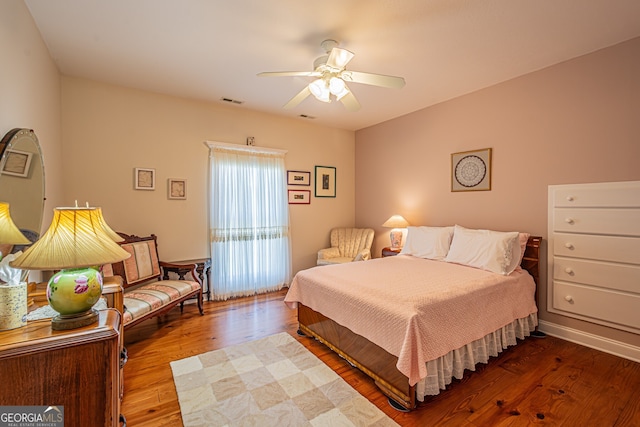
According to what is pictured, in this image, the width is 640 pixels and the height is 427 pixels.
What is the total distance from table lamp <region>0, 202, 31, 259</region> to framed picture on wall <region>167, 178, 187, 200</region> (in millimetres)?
2137

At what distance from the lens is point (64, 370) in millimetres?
1032

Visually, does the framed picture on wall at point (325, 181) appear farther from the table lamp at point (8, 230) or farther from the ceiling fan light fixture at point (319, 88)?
Answer: the table lamp at point (8, 230)

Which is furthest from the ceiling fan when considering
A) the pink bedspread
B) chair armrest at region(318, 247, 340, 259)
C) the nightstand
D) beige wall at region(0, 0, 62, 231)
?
chair armrest at region(318, 247, 340, 259)

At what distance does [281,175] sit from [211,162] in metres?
1.03

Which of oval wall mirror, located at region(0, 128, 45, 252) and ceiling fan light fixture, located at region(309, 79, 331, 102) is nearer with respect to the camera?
oval wall mirror, located at region(0, 128, 45, 252)

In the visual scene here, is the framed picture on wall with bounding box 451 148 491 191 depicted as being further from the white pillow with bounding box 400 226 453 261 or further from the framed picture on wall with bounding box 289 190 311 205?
the framed picture on wall with bounding box 289 190 311 205

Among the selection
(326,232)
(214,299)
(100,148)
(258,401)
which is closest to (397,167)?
(326,232)

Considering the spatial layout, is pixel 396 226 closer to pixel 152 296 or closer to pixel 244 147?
pixel 244 147

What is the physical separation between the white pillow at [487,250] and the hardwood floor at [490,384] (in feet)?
2.52

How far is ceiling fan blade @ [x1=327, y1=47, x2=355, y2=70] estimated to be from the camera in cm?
198

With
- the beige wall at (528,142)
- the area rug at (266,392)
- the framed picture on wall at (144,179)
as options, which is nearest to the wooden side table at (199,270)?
the framed picture on wall at (144,179)

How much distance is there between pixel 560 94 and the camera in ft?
8.99

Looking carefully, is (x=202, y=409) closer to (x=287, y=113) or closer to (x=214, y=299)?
(x=214, y=299)

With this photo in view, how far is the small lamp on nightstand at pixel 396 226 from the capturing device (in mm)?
4078
